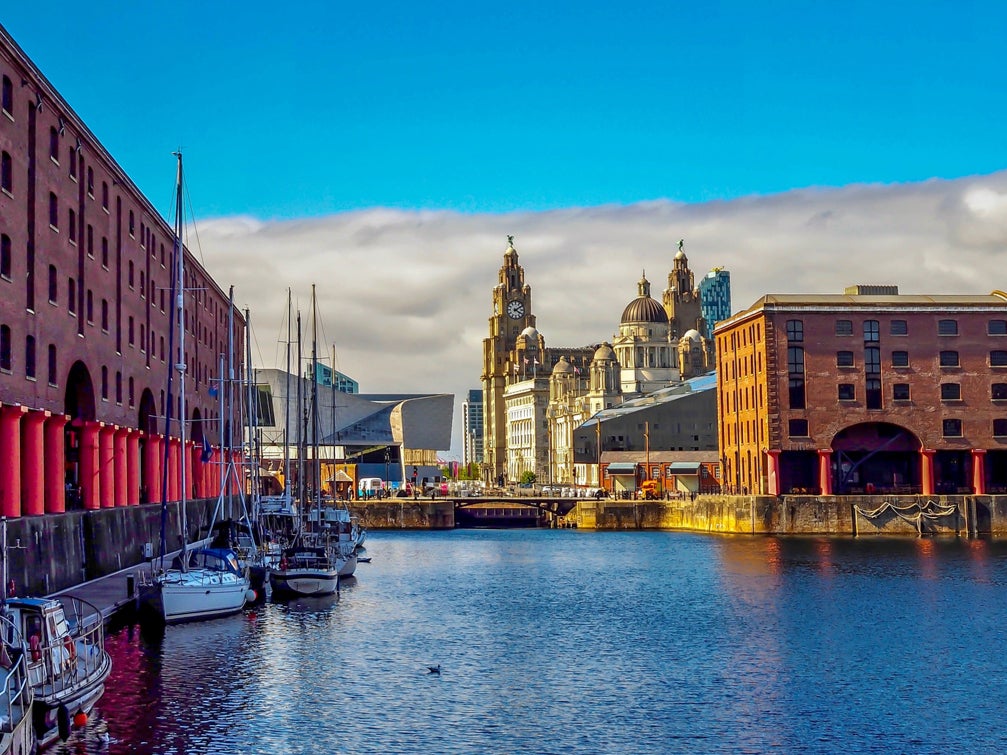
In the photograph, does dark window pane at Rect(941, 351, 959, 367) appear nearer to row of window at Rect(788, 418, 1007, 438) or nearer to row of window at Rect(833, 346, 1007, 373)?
row of window at Rect(833, 346, 1007, 373)

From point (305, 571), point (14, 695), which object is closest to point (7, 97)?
point (305, 571)

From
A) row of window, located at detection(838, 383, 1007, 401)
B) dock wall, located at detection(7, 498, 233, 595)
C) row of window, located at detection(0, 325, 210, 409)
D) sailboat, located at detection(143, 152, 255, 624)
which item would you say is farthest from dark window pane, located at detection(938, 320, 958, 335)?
row of window, located at detection(0, 325, 210, 409)

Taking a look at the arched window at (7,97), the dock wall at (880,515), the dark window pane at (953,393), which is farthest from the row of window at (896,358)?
the arched window at (7,97)

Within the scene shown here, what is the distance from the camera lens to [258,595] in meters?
67.6

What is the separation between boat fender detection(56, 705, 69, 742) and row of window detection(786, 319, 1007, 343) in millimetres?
91171

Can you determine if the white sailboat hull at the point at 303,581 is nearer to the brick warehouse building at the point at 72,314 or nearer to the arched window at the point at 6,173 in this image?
the brick warehouse building at the point at 72,314

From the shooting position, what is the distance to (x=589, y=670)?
156 ft

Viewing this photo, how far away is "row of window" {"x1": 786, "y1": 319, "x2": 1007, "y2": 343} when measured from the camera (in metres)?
117

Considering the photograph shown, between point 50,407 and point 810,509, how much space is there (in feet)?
236

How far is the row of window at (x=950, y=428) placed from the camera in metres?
117

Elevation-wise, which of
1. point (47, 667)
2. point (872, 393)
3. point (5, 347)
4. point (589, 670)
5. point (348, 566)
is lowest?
point (589, 670)

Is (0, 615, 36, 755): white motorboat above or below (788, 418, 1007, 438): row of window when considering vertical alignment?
below

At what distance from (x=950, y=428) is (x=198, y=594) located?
262 ft

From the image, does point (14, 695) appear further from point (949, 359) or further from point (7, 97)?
point (949, 359)
